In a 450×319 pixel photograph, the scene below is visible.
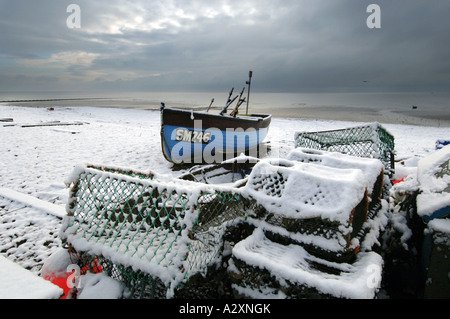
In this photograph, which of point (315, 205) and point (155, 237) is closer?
point (315, 205)

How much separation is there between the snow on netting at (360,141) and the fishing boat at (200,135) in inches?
163

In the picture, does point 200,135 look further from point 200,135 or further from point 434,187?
point 434,187

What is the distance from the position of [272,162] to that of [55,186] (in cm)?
580

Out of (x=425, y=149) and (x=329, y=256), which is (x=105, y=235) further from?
(x=425, y=149)

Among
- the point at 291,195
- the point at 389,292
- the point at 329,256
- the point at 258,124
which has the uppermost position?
the point at 258,124

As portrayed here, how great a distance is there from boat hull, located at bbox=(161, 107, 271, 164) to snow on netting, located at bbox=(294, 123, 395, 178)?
413 centimetres

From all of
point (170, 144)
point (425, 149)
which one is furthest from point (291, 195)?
point (425, 149)

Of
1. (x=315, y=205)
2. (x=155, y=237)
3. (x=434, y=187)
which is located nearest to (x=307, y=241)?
(x=315, y=205)

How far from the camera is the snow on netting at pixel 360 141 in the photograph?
4.53 meters

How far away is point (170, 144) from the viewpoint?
8.82 meters

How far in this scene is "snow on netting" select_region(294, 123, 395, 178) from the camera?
453 centimetres

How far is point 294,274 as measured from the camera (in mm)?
1672

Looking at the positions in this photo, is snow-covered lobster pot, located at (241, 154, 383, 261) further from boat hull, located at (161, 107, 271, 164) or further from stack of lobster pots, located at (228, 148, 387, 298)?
boat hull, located at (161, 107, 271, 164)

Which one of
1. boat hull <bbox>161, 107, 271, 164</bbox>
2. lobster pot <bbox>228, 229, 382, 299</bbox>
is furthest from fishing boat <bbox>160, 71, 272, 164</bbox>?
lobster pot <bbox>228, 229, 382, 299</bbox>
